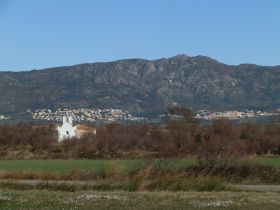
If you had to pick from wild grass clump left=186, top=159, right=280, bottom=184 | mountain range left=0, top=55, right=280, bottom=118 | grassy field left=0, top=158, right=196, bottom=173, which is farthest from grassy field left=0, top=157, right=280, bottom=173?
mountain range left=0, top=55, right=280, bottom=118

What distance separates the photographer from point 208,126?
287 ft

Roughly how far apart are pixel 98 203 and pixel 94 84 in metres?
157

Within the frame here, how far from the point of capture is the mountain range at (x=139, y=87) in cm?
16075

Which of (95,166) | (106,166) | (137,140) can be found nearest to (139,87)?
(137,140)

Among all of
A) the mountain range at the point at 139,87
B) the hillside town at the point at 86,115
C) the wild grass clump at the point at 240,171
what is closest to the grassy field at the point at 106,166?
the wild grass clump at the point at 240,171

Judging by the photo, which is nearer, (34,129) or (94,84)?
(34,129)

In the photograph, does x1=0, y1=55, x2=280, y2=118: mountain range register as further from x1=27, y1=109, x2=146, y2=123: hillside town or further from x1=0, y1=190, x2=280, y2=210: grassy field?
x1=0, y1=190, x2=280, y2=210: grassy field

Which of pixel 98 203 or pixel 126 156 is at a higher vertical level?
pixel 98 203

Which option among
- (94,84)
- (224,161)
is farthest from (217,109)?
(224,161)

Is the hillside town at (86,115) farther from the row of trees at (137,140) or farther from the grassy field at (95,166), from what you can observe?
the grassy field at (95,166)

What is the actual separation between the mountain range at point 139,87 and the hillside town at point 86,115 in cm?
178

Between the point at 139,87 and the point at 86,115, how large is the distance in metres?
17.5

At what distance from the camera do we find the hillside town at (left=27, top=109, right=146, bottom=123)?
534 ft

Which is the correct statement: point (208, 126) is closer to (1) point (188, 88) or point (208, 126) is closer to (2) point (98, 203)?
(2) point (98, 203)
